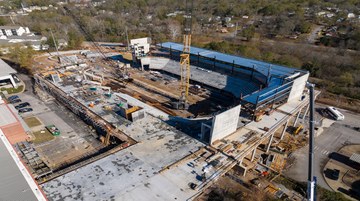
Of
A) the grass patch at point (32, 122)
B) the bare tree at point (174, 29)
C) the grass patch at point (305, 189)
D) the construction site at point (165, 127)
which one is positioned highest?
the bare tree at point (174, 29)

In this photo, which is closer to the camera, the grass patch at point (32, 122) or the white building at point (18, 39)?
the grass patch at point (32, 122)

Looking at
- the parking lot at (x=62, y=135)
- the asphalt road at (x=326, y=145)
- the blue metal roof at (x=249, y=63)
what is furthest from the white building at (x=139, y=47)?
the asphalt road at (x=326, y=145)

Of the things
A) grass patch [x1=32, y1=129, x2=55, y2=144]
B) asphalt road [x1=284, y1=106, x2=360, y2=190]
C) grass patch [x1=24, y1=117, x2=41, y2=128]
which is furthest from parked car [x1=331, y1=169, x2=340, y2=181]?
grass patch [x1=24, y1=117, x2=41, y2=128]

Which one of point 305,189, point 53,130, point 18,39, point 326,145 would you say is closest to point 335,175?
point 305,189

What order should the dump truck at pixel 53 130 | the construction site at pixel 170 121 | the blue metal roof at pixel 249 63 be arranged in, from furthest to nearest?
the blue metal roof at pixel 249 63 < the dump truck at pixel 53 130 < the construction site at pixel 170 121

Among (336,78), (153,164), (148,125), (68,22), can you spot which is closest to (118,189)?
(153,164)

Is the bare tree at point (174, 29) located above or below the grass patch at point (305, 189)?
above

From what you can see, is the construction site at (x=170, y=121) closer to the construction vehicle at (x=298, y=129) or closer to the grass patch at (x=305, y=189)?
the construction vehicle at (x=298, y=129)

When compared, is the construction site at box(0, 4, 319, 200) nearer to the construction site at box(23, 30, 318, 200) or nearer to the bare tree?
the construction site at box(23, 30, 318, 200)
